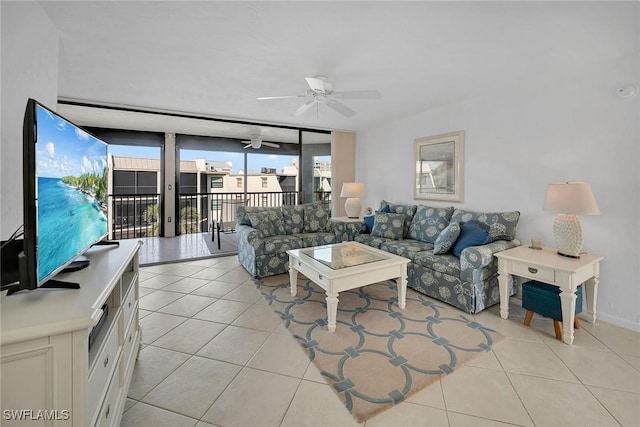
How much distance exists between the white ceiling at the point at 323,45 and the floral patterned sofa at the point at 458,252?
1476 mm

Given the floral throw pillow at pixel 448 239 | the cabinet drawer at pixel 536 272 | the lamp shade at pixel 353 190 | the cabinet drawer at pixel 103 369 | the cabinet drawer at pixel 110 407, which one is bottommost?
the cabinet drawer at pixel 110 407

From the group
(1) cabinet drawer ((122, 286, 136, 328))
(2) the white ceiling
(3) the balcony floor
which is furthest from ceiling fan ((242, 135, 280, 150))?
(1) cabinet drawer ((122, 286, 136, 328))

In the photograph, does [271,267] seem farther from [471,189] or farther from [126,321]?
[471,189]

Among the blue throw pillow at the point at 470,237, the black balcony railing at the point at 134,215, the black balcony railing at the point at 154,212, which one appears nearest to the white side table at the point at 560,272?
the blue throw pillow at the point at 470,237

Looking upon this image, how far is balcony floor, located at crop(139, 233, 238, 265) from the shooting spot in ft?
14.6

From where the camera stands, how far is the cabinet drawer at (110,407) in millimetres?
1081

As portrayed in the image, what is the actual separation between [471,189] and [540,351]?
78.7 inches

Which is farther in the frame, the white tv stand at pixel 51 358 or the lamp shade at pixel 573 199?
the lamp shade at pixel 573 199

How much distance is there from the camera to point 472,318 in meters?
2.47

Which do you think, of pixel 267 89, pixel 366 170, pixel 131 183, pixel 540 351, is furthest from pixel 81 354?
pixel 131 183

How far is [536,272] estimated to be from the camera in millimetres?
2242

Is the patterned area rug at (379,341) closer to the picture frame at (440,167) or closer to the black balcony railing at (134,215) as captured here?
the picture frame at (440,167)

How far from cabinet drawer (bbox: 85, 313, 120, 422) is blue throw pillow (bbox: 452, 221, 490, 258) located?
2.83 metres

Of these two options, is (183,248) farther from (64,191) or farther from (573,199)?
(573,199)
